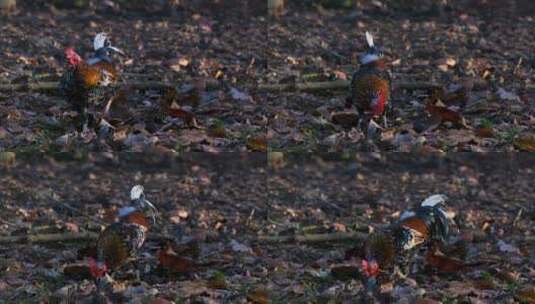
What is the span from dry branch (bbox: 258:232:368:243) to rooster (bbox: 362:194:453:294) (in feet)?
1.37

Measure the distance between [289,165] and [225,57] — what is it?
1.03 m

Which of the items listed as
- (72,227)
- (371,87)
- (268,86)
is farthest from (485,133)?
(72,227)

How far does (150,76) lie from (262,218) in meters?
1.63

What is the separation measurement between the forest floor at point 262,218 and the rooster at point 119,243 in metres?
0.19

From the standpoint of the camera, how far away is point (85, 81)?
7.92 meters

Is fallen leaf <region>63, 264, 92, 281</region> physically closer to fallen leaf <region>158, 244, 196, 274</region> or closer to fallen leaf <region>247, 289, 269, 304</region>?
fallen leaf <region>158, 244, 196, 274</region>

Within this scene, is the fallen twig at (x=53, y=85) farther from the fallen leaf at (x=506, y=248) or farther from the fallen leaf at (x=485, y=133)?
the fallen leaf at (x=506, y=248)

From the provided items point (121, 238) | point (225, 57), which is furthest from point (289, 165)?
point (121, 238)

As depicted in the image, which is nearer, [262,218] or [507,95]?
[262,218]

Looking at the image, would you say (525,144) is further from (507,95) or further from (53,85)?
(53,85)

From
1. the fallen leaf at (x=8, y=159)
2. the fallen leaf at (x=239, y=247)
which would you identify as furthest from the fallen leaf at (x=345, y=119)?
the fallen leaf at (x=8, y=159)

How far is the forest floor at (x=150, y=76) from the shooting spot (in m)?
8.09

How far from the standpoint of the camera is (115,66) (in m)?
8.91

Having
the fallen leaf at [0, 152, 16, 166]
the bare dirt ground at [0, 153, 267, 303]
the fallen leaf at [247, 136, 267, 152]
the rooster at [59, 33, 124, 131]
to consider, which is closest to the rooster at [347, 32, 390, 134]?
the fallen leaf at [247, 136, 267, 152]
